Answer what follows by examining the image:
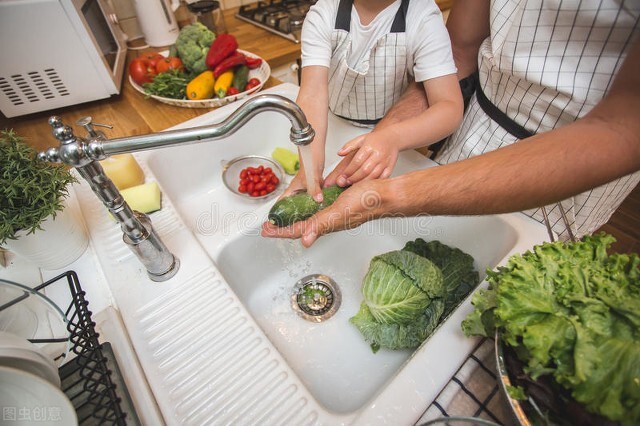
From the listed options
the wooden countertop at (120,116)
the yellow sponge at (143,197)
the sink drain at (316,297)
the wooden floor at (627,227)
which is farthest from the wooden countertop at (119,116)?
the wooden floor at (627,227)

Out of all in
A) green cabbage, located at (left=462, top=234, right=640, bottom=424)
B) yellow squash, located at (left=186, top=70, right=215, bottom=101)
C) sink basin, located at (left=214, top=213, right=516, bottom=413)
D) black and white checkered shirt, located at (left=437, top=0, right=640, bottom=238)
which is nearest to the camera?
green cabbage, located at (left=462, top=234, right=640, bottom=424)

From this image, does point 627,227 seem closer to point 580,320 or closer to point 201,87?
point 580,320

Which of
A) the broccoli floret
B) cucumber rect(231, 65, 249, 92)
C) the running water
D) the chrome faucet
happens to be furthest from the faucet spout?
the broccoli floret

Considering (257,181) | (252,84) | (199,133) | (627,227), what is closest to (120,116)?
(252,84)

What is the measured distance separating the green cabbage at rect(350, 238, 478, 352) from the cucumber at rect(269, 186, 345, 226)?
0.20 m

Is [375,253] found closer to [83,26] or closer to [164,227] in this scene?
[164,227]

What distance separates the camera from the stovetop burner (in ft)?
5.23

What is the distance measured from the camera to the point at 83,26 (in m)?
1.05

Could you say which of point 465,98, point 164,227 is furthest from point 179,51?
point 465,98

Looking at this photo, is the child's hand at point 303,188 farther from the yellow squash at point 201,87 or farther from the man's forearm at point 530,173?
the yellow squash at point 201,87

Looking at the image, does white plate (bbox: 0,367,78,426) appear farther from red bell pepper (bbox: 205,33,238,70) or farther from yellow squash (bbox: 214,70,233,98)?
red bell pepper (bbox: 205,33,238,70)

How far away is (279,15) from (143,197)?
4.67 ft

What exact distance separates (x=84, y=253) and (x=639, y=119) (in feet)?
3.57

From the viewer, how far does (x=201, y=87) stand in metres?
1.18
